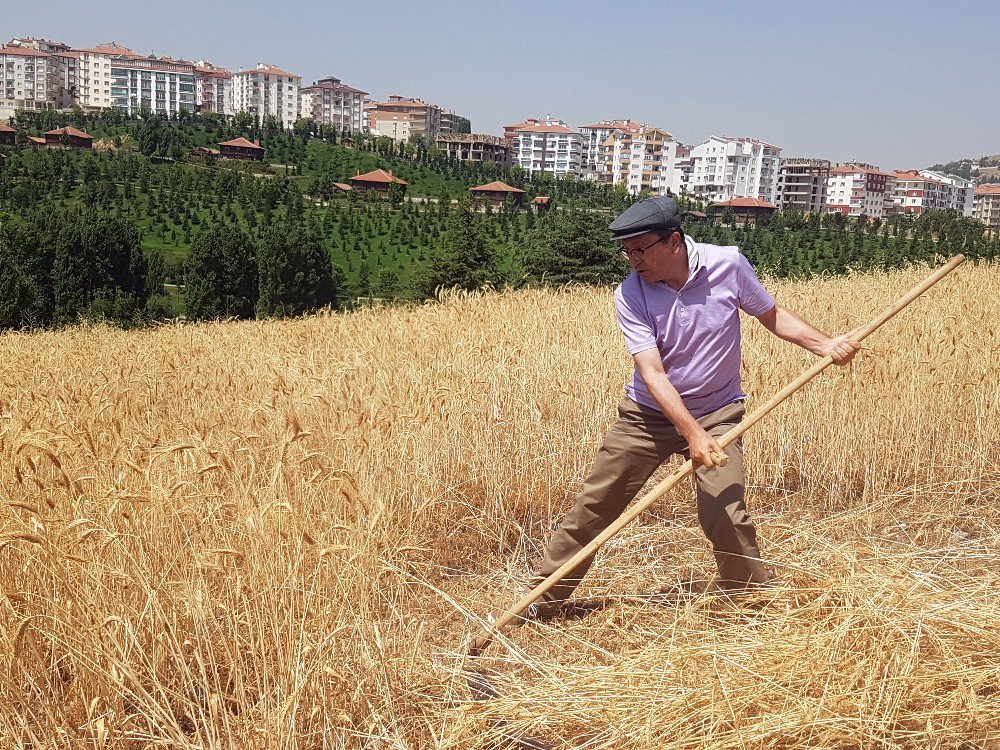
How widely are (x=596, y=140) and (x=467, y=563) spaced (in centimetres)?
15863

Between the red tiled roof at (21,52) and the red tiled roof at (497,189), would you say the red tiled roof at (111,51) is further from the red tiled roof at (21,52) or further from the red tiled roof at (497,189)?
the red tiled roof at (497,189)

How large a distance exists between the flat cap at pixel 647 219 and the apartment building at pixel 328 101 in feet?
541

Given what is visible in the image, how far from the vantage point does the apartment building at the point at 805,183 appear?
126688mm

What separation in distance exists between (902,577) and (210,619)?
7.16 feet

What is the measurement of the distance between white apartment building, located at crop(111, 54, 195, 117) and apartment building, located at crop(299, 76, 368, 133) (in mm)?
21187

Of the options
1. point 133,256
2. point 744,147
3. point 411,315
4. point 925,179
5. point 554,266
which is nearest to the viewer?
point 411,315

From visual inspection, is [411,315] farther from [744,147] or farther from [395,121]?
[395,121]

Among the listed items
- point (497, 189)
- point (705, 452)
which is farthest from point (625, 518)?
point (497, 189)

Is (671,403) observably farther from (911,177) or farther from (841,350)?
(911,177)

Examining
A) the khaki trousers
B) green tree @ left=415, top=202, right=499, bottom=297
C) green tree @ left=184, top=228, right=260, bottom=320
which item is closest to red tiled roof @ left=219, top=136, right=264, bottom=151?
green tree @ left=184, top=228, right=260, bottom=320

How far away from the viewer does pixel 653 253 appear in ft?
9.90

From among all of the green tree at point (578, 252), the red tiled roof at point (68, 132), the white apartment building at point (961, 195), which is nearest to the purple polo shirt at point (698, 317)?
the green tree at point (578, 252)

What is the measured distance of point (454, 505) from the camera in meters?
4.22

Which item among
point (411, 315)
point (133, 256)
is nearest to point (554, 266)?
point (411, 315)
